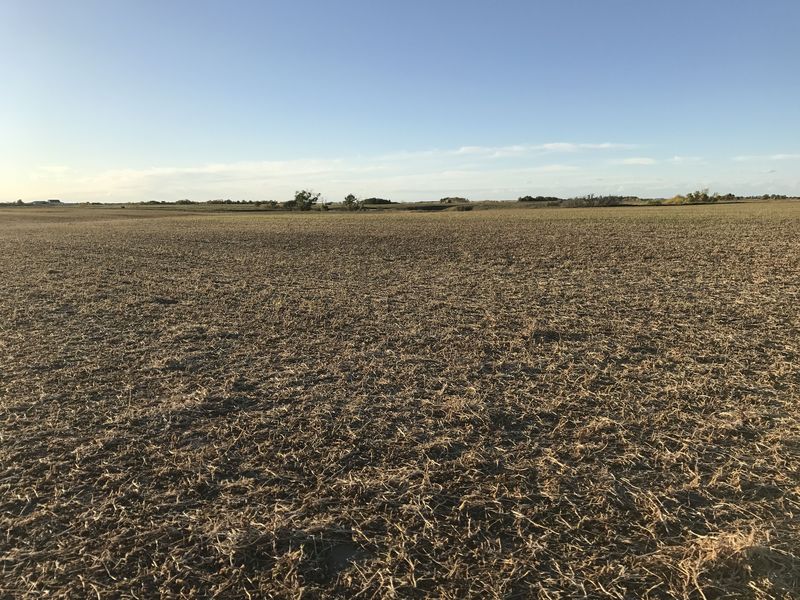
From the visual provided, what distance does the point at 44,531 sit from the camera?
2893 mm

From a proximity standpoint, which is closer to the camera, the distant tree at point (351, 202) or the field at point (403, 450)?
the field at point (403, 450)

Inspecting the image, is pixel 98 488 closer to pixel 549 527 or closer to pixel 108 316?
pixel 549 527

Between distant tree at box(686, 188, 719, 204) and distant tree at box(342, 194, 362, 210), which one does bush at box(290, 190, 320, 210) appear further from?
distant tree at box(686, 188, 719, 204)

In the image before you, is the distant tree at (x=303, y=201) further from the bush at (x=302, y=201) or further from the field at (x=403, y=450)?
the field at (x=403, y=450)

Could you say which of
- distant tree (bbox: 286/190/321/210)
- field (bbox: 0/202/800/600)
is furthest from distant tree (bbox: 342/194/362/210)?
field (bbox: 0/202/800/600)

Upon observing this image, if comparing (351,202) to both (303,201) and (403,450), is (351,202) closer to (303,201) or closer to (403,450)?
(303,201)

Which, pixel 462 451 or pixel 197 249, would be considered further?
pixel 197 249

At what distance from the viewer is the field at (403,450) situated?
8.55ft

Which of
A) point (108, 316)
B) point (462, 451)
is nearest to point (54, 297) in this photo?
point (108, 316)

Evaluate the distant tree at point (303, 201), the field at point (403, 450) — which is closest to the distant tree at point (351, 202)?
the distant tree at point (303, 201)

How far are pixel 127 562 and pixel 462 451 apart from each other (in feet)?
7.64

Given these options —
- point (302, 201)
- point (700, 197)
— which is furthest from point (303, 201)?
point (700, 197)

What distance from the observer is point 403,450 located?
382cm

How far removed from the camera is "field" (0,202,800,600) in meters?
2.61
